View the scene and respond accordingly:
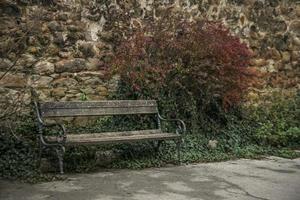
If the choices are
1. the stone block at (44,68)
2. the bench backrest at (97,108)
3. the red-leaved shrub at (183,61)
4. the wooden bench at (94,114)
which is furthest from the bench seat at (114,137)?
the stone block at (44,68)

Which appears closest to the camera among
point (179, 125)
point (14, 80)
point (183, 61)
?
point (14, 80)

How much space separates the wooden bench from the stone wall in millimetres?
876

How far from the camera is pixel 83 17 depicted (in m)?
7.77

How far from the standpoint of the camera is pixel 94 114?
22.2ft

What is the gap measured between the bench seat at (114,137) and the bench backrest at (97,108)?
0.34m

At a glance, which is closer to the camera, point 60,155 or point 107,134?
point 60,155

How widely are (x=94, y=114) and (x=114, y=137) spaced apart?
0.53m

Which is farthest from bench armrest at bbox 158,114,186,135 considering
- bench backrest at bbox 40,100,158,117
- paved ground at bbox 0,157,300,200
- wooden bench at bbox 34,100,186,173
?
paved ground at bbox 0,157,300,200

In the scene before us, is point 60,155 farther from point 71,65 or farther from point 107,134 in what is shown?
point 71,65

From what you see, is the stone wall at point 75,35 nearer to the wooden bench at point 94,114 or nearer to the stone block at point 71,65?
the stone block at point 71,65

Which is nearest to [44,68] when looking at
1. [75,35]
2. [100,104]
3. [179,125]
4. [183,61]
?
[75,35]

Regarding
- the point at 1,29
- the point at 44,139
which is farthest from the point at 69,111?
the point at 1,29

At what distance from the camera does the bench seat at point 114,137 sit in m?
6.02

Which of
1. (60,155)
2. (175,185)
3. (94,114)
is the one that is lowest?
(175,185)
